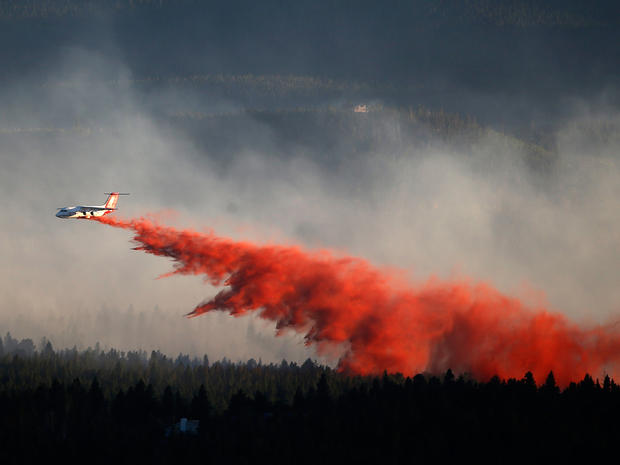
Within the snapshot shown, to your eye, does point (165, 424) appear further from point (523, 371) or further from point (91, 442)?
point (523, 371)

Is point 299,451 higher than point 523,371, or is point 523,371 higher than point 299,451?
point 523,371

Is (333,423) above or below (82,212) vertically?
below

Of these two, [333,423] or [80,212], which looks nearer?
[80,212]

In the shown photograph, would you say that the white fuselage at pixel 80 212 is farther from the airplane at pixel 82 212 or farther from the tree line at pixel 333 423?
the tree line at pixel 333 423

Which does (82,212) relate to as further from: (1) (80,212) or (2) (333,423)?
(2) (333,423)

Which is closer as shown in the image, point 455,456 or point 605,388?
point 455,456

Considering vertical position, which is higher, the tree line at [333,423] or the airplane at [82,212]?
the airplane at [82,212]

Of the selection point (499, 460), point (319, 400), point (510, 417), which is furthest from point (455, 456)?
point (319, 400)

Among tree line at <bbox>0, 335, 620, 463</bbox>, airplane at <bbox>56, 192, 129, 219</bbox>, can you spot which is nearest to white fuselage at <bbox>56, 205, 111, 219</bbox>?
airplane at <bbox>56, 192, 129, 219</bbox>

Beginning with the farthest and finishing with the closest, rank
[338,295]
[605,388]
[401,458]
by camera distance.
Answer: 1. [605,388]
2. [338,295]
3. [401,458]

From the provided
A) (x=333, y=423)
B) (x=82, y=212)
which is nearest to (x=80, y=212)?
(x=82, y=212)

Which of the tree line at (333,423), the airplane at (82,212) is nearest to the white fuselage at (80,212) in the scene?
the airplane at (82,212)
